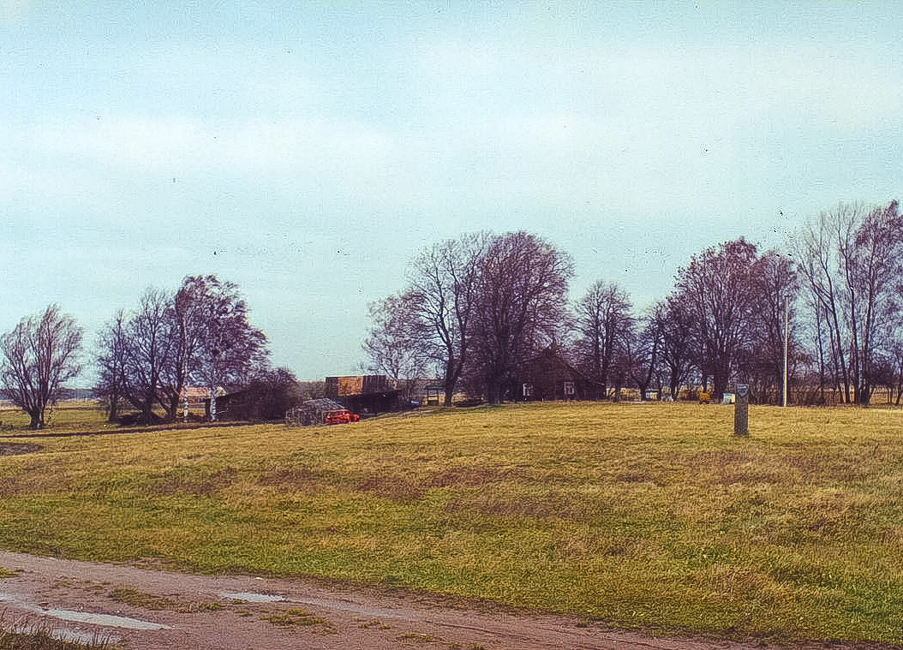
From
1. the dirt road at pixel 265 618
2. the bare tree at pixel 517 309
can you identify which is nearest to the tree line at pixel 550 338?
the bare tree at pixel 517 309

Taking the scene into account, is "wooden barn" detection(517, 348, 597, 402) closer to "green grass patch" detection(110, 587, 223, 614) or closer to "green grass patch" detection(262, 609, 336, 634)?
"green grass patch" detection(110, 587, 223, 614)

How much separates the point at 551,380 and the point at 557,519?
62.0m

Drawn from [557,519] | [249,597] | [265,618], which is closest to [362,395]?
[557,519]

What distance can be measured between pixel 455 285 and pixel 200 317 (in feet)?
81.8

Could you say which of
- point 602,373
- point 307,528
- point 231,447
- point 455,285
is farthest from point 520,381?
point 307,528

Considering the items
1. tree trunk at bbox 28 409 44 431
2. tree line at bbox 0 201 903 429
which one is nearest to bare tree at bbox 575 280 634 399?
tree line at bbox 0 201 903 429

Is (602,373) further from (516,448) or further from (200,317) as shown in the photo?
(516,448)

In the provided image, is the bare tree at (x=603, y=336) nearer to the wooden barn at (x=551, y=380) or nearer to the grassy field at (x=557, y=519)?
the wooden barn at (x=551, y=380)

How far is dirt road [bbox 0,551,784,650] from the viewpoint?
356 inches

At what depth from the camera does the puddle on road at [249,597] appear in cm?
1132

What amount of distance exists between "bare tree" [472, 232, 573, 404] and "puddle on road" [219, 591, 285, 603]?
2108 inches

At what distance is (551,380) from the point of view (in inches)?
3086

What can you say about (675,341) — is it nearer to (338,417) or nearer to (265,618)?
(338,417)

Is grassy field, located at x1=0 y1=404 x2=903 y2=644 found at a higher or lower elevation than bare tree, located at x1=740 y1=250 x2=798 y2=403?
lower
